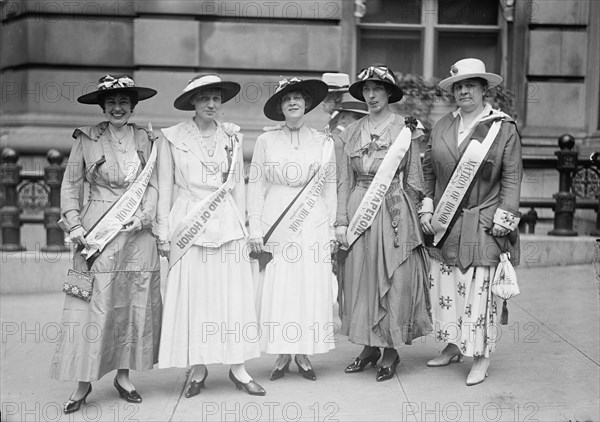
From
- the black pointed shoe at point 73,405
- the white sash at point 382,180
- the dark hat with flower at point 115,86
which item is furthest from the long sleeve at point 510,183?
the black pointed shoe at point 73,405

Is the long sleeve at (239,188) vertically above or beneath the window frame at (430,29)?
beneath

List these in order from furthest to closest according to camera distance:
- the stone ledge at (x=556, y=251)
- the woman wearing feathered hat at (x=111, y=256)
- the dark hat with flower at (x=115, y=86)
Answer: the stone ledge at (x=556, y=251)
the dark hat with flower at (x=115, y=86)
the woman wearing feathered hat at (x=111, y=256)

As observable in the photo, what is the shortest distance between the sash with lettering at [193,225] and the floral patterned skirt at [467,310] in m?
1.85

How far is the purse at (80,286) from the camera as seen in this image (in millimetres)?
5387

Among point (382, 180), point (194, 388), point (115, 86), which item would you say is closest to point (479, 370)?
point (382, 180)

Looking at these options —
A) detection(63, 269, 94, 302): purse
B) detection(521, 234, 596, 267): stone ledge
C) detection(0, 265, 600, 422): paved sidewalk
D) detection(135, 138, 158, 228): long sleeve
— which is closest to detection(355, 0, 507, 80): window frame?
detection(521, 234, 596, 267): stone ledge

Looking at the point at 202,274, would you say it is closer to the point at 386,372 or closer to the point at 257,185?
the point at 257,185

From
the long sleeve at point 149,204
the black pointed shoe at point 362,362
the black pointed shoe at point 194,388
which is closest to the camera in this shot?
the long sleeve at point 149,204

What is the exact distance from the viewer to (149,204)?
18.5 feet

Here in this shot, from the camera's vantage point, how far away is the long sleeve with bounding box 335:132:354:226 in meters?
6.12

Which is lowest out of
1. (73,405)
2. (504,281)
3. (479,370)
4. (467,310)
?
(73,405)

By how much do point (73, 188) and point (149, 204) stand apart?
0.53 m

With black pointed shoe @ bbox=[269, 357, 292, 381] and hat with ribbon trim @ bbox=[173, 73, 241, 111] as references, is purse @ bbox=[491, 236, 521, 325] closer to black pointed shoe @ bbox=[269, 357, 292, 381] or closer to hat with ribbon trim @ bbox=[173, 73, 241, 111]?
black pointed shoe @ bbox=[269, 357, 292, 381]

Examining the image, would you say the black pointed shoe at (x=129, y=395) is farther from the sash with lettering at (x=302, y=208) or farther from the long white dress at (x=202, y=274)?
the sash with lettering at (x=302, y=208)
